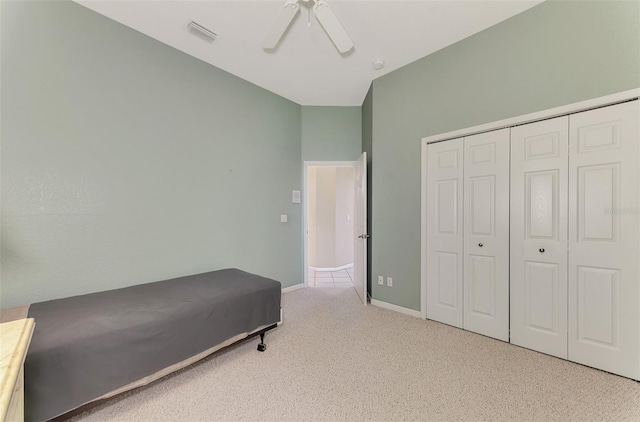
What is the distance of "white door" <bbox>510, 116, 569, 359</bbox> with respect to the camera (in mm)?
2125

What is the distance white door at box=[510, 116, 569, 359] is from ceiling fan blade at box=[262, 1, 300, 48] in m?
2.19

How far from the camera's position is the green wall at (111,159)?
186cm

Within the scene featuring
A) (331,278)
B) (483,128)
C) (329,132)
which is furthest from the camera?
(331,278)

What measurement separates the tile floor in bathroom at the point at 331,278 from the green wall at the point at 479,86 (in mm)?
1231

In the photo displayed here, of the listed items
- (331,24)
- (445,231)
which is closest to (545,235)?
(445,231)

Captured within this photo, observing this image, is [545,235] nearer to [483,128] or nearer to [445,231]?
[445,231]

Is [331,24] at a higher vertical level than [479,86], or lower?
higher

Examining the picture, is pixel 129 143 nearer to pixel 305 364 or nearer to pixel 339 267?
pixel 305 364

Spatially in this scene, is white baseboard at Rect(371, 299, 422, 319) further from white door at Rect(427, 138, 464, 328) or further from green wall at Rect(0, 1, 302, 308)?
green wall at Rect(0, 1, 302, 308)

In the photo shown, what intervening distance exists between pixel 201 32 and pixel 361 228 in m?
2.87

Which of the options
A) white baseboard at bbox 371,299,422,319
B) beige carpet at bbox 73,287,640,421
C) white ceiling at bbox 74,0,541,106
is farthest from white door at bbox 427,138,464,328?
white ceiling at bbox 74,0,541,106

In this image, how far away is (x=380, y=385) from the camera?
6.00 feet

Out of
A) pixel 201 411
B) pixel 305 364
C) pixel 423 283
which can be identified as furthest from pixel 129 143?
pixel 423 283

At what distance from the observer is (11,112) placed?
1.81 meters
